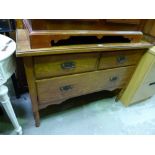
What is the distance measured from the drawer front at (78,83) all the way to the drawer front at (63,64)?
4 centimetres

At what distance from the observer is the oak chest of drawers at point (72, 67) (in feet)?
2.39

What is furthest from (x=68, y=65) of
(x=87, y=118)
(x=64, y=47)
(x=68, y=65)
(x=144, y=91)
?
(x=144, y=91)

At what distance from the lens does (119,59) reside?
98 centimetres

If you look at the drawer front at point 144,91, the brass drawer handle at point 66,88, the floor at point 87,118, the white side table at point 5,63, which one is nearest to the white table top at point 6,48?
the white side table at point 5,63

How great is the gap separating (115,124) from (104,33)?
792mm

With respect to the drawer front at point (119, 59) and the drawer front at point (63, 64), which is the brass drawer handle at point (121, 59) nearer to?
the drawer front at point (119, 59)

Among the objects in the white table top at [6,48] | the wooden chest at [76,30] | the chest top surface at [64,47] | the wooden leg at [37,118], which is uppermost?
the wooden chest at [76,30]

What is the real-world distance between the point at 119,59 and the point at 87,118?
585 mm

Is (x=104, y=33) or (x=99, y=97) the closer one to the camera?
(x=104, y=33)

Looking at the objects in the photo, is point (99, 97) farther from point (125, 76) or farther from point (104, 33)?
point (104, 33)
